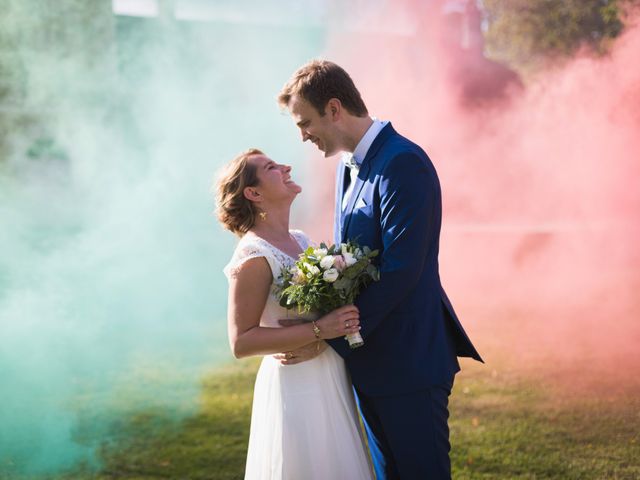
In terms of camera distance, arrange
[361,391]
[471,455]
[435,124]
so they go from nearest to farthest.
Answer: [361,391], [471,455], [435,124]

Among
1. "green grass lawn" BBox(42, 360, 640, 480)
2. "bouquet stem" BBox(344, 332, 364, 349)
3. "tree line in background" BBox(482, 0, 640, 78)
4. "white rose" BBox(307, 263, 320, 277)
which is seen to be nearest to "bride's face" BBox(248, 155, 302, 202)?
"white rose" BBox(307, 263, 320, 277)

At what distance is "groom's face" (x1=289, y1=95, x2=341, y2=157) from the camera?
3.11m

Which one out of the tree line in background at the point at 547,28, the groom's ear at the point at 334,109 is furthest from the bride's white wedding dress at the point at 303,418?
the tree line in background at the point at 547,28

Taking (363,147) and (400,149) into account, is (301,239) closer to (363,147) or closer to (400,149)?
(363,147)

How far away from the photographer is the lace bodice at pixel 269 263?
10.1ft

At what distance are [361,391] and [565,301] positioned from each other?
18.9ft

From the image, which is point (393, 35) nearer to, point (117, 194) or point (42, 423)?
point (117, 194)

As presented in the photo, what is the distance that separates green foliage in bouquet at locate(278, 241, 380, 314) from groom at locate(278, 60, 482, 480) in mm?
71

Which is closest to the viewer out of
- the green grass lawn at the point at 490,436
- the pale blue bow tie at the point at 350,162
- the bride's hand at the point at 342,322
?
the bride's hand at the point at 342,322


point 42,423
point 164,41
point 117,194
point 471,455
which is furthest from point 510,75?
point 42,423

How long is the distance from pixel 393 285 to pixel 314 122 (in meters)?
0.82

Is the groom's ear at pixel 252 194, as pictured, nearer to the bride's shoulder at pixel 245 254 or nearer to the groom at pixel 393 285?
the bride's shoulder at pixel 245 254

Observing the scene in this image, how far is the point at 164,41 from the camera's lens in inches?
340

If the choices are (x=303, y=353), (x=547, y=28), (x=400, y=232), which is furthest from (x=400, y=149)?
(x=547, y=28)
